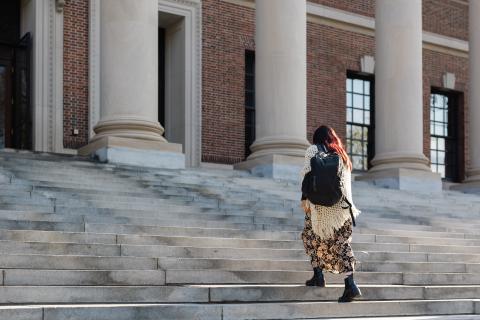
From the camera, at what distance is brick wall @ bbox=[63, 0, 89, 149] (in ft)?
70.5

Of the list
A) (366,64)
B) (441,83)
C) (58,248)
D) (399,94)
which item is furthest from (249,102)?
(58,248)

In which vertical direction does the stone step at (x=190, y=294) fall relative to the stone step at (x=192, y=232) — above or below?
below

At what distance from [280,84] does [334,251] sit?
33.9 ft

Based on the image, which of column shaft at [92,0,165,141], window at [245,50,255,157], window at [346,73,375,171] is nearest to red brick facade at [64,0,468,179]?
window at [245,50,255,157]

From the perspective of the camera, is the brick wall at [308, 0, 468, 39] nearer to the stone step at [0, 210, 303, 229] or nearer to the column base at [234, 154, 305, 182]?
the column base at [234, 154, 305, 182]

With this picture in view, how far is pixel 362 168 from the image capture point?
28.1 m

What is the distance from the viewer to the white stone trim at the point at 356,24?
26672 millimetres

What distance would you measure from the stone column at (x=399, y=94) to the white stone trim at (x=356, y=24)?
5.09 metres

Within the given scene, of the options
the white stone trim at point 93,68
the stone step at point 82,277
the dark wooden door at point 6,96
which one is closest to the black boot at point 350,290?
the stone step at point 82,277

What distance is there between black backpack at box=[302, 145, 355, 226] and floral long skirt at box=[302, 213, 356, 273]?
291 mm

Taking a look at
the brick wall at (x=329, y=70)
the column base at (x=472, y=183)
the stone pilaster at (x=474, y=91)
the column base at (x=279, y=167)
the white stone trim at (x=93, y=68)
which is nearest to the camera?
the column base at (x=279, y=167)

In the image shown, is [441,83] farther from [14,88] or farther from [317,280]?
[317,280]

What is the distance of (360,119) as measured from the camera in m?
28.1

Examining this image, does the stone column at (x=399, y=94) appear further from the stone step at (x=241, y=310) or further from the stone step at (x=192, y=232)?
the stone step at (x=241, y=310)
